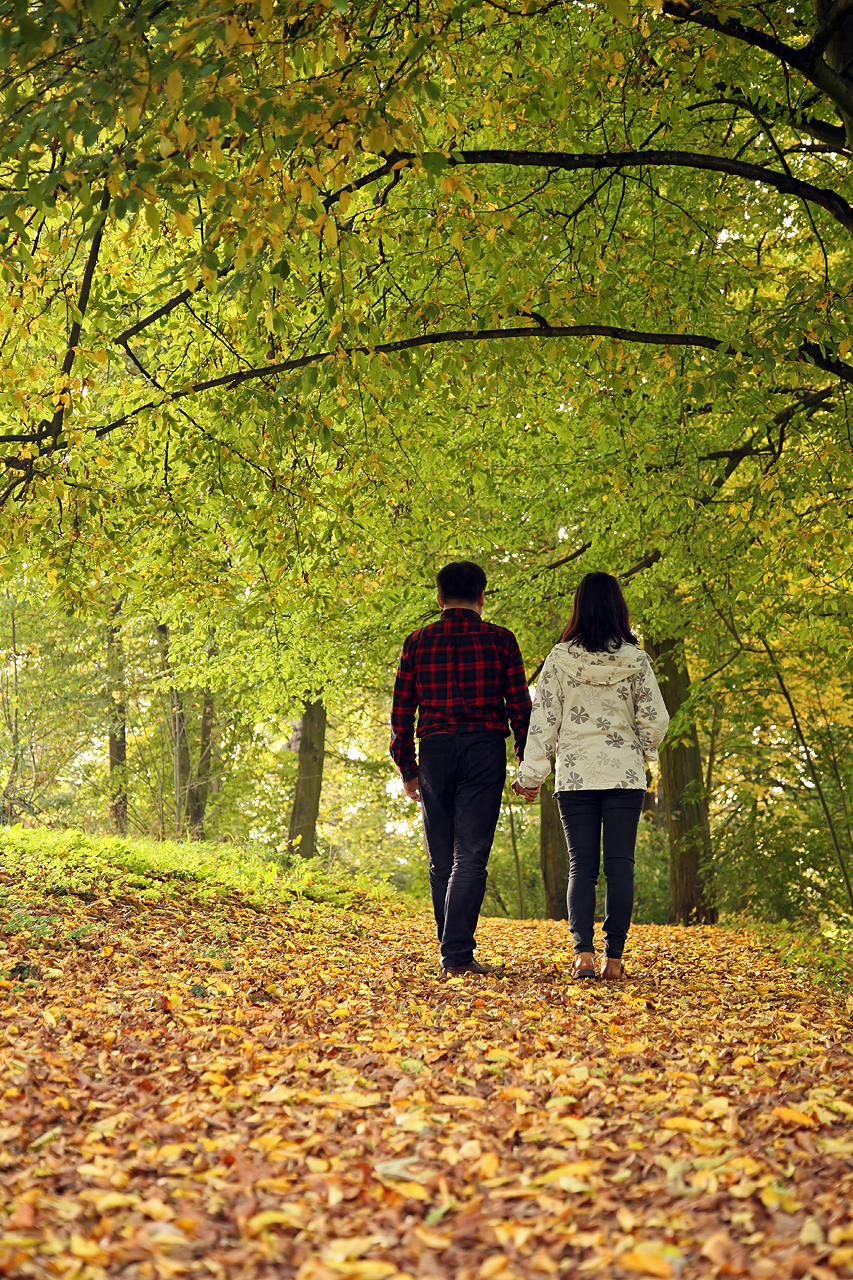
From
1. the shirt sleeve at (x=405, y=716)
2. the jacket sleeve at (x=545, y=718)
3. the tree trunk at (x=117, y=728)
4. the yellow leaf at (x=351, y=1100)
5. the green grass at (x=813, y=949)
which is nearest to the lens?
the yellow leaf at (x=351, y=1100)

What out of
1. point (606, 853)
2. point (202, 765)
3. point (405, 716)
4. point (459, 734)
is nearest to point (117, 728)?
point (202, 765)

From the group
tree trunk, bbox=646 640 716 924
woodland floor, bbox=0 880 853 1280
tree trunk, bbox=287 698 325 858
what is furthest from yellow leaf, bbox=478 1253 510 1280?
tree trunk, bbox=287 698 325 858

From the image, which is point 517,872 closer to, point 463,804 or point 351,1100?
point 463,804

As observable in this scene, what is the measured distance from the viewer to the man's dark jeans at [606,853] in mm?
5246

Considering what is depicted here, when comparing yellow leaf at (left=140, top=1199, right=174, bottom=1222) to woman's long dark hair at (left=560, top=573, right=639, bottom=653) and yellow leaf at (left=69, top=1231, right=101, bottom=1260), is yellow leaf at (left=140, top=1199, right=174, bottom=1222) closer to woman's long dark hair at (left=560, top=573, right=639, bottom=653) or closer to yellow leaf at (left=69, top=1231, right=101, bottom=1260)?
yellow leaf at (left=69, top=1231, right=101, bottom=1260)

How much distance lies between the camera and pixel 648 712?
533 centimetres

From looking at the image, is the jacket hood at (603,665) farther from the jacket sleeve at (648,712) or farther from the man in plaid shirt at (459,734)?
the man in plaid shirt at (459,734)

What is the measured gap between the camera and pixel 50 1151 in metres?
2.64

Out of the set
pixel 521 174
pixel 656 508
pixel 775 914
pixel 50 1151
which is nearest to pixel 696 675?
pixel 775 914

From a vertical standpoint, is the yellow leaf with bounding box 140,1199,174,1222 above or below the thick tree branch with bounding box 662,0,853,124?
below

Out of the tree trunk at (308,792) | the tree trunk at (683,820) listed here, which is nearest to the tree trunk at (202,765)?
the tree trunk at (308,792)

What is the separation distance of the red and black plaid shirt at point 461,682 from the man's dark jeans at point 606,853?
46cm

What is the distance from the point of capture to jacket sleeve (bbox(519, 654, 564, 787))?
535 cm

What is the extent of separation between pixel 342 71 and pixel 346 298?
897 mm
